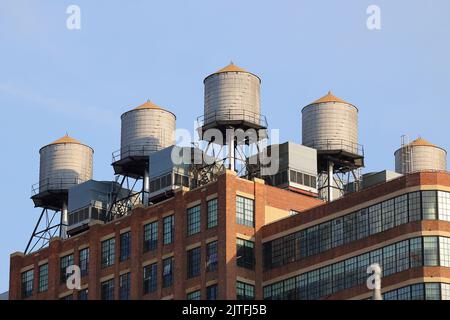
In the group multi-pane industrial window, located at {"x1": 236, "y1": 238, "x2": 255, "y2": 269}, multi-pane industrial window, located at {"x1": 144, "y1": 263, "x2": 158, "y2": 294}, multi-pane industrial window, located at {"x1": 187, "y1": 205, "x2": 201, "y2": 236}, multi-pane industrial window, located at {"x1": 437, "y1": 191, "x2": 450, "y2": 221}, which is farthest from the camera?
multi-pane industrial window, located at {"x1": 144, "y1": 263, "x2": 158, "y2": 294}

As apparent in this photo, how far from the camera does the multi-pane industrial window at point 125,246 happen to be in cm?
13850

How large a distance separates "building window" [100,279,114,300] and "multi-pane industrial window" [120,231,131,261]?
246 centimetres

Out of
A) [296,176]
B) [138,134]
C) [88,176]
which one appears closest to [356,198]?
[296,176]

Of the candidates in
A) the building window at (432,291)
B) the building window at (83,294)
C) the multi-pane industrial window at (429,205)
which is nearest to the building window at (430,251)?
the building window at (432,291)

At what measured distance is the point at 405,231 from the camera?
119000 millimetres

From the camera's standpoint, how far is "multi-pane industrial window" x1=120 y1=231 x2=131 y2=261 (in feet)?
454

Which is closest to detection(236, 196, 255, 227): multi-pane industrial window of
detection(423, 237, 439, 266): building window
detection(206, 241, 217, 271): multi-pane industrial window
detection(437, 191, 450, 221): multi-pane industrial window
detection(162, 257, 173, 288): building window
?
detection(206, 241, 217, 271): multi-pane industrial window

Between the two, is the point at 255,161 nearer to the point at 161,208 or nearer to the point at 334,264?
the point at 161,208

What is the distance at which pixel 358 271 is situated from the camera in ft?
399

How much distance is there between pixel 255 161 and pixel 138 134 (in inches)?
513

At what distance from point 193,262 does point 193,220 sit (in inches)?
148

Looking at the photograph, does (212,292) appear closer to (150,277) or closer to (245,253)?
(245,253)

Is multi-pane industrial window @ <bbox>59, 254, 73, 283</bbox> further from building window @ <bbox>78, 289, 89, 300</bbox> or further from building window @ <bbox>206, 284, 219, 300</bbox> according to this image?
building window @ <bbox>206, 284, 219, 300</bbox>

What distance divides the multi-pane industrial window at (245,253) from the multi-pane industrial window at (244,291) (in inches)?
62.5
